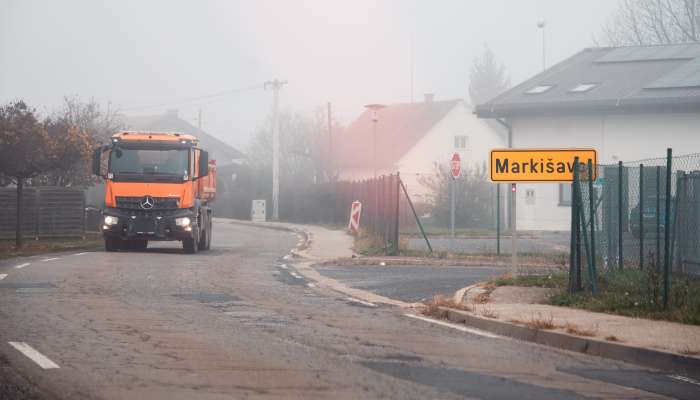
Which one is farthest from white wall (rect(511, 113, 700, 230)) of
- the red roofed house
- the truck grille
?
the red roofed house

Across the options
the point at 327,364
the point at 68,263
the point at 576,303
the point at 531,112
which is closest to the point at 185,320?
the point at 327,364

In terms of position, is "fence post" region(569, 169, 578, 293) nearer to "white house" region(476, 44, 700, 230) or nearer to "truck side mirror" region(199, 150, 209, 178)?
"truck side mirror" region(199, 150, 209, 178)

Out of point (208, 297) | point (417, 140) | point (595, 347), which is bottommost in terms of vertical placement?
point (595, 347)

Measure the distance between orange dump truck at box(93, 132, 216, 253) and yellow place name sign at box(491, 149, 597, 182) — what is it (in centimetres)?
1104

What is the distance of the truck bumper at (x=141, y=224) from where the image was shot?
26.1 meters

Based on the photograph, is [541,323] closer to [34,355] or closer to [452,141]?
[34,355]

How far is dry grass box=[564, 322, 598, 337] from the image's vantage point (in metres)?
10.8

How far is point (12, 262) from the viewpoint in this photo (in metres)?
22.2

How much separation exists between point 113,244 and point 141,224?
149cm

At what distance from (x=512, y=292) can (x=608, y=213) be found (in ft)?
11.0

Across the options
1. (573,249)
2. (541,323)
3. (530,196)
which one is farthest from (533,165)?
(530,196)

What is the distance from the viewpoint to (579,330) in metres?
11.1

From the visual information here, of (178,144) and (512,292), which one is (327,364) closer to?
(512,292)

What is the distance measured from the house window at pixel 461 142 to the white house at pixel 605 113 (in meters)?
33.6
